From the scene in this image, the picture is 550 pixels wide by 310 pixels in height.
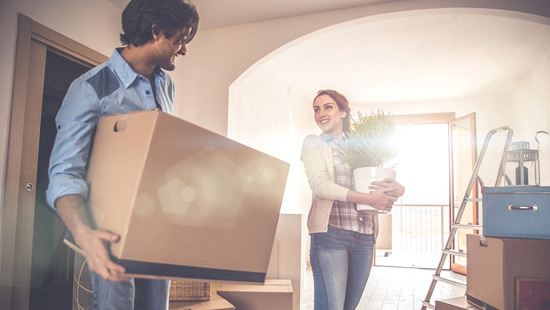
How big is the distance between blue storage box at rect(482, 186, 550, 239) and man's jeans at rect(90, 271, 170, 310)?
1943 mm

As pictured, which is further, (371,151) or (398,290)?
(398,290)

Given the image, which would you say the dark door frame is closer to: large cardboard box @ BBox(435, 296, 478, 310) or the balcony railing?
large cardboard box @ BBox(435, 296, 478, 310)

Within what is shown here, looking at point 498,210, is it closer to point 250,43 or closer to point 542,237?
point 542,237

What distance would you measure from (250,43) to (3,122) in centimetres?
201

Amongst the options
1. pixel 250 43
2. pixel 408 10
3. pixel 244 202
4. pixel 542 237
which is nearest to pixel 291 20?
pixel 250 43

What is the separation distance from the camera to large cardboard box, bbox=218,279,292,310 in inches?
→ 94.3

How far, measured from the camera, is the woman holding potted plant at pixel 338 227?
1562 mm

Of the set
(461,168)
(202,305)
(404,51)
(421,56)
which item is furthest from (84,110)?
(461,168)

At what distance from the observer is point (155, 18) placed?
0.91m

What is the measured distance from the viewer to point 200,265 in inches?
29.5

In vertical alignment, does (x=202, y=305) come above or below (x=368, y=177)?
below

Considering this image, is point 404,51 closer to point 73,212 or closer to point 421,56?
point 421,56

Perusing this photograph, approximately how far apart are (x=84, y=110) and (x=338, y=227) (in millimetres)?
1070

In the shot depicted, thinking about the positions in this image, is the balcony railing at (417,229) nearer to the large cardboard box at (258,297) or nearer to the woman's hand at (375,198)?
the large cardboard box at (258,297)
